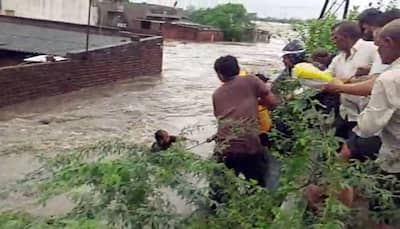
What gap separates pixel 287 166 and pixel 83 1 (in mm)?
29488

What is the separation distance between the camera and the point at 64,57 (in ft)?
47.7

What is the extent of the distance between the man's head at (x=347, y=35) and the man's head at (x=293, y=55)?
0.72 m

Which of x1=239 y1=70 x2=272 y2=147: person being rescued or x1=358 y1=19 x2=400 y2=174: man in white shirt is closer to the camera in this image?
x1=358 y1=19 x2=400 y2=174: man in white shirt

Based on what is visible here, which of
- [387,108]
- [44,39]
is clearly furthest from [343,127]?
[44,39]

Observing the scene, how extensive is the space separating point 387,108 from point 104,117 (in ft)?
30.6

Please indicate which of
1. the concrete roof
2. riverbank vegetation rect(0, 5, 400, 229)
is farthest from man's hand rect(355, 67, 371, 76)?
the concrete roof

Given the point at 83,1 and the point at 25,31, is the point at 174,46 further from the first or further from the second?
the point at 25,31

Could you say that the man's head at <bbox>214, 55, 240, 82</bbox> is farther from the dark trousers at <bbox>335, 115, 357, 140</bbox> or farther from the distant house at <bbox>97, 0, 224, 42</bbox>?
Result: the distant house at <bbox>97, 0, 224, 42</bbox>

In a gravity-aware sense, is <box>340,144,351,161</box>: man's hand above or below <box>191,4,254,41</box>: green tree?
above

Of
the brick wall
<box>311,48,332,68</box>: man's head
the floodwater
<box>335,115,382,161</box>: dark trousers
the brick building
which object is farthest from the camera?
the brick building

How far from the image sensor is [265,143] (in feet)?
15.5

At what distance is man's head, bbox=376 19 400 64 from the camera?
314 cm

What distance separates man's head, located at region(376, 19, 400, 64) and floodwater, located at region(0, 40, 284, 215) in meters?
3.21

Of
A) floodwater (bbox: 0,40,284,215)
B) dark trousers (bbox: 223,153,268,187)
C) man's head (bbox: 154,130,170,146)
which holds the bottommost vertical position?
floodwater (bbox: 0,40,284,215)
